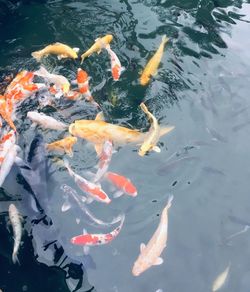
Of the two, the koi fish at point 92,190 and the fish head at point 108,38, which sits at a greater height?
the fish head at point 108,38

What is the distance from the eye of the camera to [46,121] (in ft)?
16.7

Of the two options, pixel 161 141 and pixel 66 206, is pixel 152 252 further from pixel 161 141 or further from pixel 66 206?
pixel 161 141

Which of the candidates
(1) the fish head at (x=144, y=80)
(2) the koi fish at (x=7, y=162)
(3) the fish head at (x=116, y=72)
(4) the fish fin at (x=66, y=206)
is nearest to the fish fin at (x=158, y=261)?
(4) the fish fin at (x=66, y=206)

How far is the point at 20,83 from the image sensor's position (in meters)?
5.35

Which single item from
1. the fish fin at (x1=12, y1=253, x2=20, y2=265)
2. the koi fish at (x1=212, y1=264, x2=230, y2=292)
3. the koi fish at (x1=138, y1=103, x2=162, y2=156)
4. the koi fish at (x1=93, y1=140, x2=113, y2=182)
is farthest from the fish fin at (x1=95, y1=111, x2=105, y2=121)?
the koi fish at (x1=212, y1=264, x2=230, y2=292)

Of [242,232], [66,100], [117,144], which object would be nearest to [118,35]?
[66,100]

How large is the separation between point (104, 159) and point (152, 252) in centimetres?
116

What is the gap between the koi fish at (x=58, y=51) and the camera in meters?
6.00

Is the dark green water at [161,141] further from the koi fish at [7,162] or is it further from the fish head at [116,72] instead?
the koi fish at [7,162]

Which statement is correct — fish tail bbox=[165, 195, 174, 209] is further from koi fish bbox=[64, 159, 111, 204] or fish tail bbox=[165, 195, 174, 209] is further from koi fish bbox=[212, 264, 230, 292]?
koi fish bbox=[212, 264, 230, 292]

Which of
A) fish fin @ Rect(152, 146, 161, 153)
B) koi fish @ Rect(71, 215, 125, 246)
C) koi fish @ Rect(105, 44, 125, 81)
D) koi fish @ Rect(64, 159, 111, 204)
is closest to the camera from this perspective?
koi fish @ Rect(71, 215, 125, 246)

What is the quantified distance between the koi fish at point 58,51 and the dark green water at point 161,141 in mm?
132

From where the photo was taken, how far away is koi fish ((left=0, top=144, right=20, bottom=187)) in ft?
15.2

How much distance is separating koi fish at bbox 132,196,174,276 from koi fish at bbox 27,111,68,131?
1.68 m
